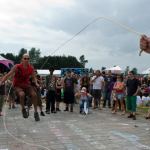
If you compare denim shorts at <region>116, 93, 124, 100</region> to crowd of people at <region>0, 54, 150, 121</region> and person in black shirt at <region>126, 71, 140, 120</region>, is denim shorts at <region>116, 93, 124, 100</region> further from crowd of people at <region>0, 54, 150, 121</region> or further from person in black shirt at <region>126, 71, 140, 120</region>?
person in black shirt at <region>126, 71, 140, 120</region>

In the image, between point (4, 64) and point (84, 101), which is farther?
point (4, 64)

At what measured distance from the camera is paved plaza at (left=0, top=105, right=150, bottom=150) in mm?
10656

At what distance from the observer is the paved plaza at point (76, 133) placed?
35.0ft

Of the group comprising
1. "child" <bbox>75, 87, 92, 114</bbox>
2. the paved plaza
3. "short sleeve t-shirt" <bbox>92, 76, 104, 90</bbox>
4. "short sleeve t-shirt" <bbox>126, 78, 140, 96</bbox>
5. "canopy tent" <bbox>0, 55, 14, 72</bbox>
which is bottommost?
the paved plaza

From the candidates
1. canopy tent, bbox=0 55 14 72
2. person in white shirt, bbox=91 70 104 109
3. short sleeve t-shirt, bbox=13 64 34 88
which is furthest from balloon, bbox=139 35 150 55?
canopy tent, bbox=0 55 14 72

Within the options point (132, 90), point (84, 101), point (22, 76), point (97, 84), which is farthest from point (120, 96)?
point (22, 76)

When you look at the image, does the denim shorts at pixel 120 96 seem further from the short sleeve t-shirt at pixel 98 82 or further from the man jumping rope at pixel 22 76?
the man jumping rope at pixel 22 76

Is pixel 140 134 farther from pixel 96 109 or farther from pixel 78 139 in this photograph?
pixel 96 109

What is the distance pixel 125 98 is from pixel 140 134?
250 inches

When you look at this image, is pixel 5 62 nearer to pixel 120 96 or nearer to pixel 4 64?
pixel 4 64

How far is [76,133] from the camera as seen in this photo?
12.7 meters

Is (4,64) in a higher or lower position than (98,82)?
higher

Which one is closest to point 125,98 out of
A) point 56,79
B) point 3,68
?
point 56,79

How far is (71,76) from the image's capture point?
20.5 metres
